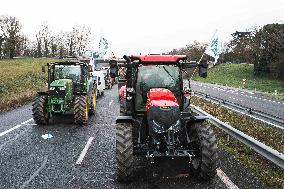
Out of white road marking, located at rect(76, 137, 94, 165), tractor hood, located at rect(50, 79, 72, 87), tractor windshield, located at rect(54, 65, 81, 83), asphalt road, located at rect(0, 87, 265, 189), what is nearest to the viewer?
asphalt road, located at rect(0, 87, 265, 189)

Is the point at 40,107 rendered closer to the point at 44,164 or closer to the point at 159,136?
the point at 44,164

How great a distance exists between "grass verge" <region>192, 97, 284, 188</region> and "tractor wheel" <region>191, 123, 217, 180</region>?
3.64 ft

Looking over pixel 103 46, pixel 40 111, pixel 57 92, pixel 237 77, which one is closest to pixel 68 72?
pixel 57 92

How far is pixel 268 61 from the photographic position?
5650 cm

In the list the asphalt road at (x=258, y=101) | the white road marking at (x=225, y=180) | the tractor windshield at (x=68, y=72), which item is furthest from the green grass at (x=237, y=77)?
the white road marking at (x=225, y=180)

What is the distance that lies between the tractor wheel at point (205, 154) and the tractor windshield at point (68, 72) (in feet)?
29.4

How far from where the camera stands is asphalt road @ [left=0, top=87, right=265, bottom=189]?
688cm

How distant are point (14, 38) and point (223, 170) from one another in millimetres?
73954

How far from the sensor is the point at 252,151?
31.4 ft

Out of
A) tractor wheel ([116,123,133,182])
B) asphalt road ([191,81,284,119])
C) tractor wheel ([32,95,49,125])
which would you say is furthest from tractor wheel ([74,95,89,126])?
asphalt road ([191,81,284,119])

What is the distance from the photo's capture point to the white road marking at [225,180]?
6641 millimetres

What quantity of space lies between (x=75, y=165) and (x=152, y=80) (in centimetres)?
263

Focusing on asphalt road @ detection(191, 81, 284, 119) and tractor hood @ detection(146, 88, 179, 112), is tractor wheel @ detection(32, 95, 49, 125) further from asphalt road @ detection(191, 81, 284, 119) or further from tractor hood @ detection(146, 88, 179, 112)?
asphalt road @ detection(191, 81, 284, 119)

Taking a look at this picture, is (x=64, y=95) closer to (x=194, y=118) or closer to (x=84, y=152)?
(x=84, y=152)
